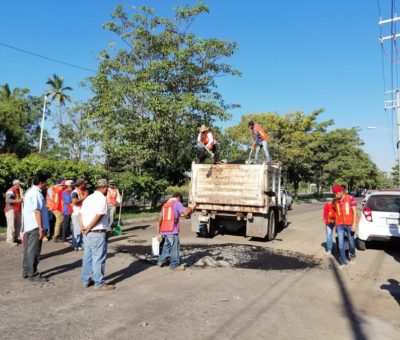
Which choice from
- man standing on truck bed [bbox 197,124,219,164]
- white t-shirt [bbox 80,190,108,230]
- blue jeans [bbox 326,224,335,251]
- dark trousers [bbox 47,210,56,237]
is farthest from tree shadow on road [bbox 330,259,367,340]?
dark trousers [bbox 47,210,56,237]

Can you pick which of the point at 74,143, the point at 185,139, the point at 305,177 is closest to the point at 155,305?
the point at 185,139

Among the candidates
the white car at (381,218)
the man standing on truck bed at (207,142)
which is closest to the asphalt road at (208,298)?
the white car at (381,218)

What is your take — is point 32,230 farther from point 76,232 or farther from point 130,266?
point 76,232

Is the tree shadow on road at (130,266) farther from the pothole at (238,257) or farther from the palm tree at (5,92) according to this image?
the palm tree at (5,92)

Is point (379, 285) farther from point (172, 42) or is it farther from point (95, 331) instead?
point (172, 42)

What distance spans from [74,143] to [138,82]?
15.4 meters

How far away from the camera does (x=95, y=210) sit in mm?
6074

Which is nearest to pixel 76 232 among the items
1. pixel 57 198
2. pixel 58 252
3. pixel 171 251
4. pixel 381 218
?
pixel 58 252

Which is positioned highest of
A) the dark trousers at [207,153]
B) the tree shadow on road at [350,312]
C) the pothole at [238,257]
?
the dark trousers at [207,153]

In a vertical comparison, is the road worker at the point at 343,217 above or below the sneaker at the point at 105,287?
above

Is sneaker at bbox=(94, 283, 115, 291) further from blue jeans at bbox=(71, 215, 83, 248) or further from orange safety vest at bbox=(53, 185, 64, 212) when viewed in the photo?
orange safety vest at bbox=(53, 185, 64, 212)

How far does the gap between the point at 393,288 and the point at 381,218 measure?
138 inches

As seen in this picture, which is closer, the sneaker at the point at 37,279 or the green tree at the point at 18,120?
the sneaker at the point at 37,279

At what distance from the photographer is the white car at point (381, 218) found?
32.6 ft
